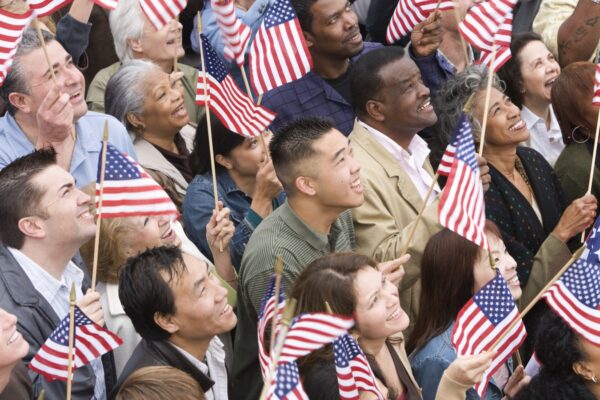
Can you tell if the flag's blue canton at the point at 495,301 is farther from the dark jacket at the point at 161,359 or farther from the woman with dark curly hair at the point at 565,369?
the dark jacket at the point at 161,359

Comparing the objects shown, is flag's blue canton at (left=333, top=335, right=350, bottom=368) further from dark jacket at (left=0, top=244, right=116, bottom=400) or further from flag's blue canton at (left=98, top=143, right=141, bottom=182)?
flag's blue canton at (left=98, top=143, right=141, bottom=182)

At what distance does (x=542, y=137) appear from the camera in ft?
27.3

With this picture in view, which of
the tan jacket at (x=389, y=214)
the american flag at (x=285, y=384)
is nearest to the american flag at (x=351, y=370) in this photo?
the american flag at (x=285, y=384)

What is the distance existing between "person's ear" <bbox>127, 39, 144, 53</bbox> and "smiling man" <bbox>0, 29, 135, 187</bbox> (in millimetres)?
1397

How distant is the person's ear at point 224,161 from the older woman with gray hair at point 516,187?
1272mm

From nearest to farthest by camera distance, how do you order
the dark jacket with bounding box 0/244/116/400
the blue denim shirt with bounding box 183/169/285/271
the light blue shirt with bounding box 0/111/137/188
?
the dark jacket with bounding box 0/244/116/400 → the light blue shirt with bounding box 0/111/137/188 → the blue denim shirt with bounding box 183/169/285/271

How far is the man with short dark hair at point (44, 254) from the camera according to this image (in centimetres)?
536

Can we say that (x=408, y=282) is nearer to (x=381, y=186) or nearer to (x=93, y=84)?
(x=381, y=186)

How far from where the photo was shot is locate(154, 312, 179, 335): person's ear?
17.8 ft

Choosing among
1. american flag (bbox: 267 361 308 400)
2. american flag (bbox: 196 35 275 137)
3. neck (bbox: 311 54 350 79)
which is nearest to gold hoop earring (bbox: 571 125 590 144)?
neck (bbox: 311 54 350 79)

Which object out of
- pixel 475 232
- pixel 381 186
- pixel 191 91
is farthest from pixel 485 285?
pixel 191 91

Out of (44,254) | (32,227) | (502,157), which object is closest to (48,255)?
(44,254)

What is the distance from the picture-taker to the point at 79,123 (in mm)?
6840

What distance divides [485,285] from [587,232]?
6.79 ft
